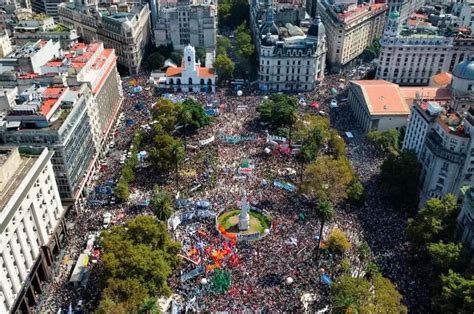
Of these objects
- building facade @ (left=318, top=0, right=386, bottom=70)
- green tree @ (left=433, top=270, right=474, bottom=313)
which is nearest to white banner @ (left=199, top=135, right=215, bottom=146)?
green tree @ (left=433, top=270, right=474, bottom=313)

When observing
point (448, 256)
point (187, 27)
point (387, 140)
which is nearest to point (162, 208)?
point (448, 256)

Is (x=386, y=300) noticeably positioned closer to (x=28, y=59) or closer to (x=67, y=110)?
(x=67, y=110)

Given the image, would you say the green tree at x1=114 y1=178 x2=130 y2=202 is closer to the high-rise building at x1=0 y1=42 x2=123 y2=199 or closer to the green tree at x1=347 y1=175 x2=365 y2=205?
the high-rise building at x1=0 y1=42 x2=123 y2=199

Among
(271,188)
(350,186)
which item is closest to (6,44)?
(271,188)

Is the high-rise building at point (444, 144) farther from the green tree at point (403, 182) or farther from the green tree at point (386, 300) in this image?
the green tree at point (386, 300)

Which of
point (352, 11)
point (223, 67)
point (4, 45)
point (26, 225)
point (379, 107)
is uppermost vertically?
point (352, 11)

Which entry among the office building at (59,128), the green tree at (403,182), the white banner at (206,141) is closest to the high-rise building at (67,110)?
the office building at (59,128)

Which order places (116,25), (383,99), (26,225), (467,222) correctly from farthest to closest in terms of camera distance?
(116,25) < (383,99) < (467,222) < (26,225)

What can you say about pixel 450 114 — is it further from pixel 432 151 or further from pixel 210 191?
pixel 210 191
